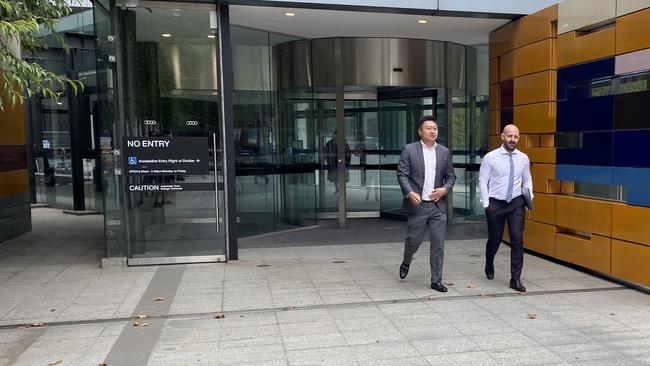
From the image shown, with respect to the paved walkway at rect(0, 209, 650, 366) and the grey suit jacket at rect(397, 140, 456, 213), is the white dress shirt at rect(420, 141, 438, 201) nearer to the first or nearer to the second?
the grey suit jacket at rect(397, 140, 456, 213)

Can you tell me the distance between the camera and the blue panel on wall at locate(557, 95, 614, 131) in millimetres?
5855

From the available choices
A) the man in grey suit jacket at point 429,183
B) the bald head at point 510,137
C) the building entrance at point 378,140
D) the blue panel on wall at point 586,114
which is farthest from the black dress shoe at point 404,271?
the building entrance at point 378,140

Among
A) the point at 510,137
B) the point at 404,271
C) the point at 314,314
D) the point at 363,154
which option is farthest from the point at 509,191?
the point at 363,154

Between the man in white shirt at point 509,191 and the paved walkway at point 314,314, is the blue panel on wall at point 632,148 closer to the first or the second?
the man in white shirt at point 509,191

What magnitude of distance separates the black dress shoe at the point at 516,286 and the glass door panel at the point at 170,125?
368cm

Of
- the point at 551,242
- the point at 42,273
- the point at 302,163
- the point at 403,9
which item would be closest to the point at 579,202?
the point at 551,242

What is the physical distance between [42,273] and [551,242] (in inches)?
255

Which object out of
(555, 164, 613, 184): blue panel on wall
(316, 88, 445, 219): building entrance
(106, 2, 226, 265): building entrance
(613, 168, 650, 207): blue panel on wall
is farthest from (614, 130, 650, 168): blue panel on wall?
(316, 88, 445, 219): building entrance

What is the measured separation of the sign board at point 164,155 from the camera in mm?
6734

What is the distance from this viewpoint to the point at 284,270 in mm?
6684

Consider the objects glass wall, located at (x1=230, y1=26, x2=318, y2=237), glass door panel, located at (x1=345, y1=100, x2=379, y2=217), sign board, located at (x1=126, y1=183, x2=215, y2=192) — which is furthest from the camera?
glass door panel, located at (x1=345, y1=100, x2=379, y2=217)

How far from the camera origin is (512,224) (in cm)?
565

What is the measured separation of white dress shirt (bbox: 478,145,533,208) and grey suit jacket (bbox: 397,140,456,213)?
468 millimetres

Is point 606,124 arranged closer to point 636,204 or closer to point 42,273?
point 636,204
